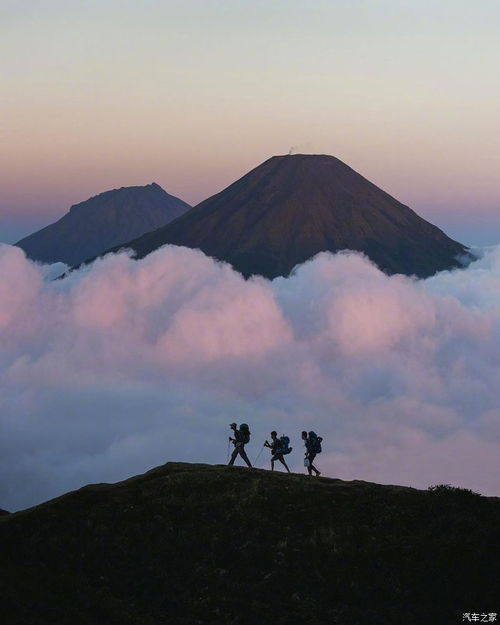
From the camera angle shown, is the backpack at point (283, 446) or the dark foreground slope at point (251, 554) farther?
the backpack at point (283, 446)

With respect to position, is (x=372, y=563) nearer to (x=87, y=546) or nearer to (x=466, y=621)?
(x=466, y=621)

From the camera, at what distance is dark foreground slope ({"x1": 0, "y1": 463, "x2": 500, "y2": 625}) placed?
2727 cm

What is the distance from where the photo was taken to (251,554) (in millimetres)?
30641

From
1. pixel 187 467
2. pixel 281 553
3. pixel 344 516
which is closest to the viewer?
pixel 281 553

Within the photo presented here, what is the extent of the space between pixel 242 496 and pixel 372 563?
7.01 meters

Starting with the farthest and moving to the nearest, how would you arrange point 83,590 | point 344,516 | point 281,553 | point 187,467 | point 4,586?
point 187,467 → point 344,516 → point 281,553 → point 83,590 → point 4,586

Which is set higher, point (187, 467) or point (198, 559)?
point (187, 467)

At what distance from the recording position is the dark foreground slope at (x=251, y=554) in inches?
1073

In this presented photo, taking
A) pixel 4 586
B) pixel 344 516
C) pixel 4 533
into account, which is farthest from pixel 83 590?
pixel 344 516

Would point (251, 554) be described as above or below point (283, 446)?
below

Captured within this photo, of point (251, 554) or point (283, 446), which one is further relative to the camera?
point (283, 446)

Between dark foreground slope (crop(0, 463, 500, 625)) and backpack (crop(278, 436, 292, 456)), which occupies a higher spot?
backpack (crop(278, 436, 292, 456))

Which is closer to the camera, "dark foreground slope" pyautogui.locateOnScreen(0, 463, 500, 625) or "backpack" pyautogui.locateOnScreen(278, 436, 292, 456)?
"dark foreground slope" pyautogui.locateOnScreen(0, 463, 500, 625)

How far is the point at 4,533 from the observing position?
3238 centimetres
